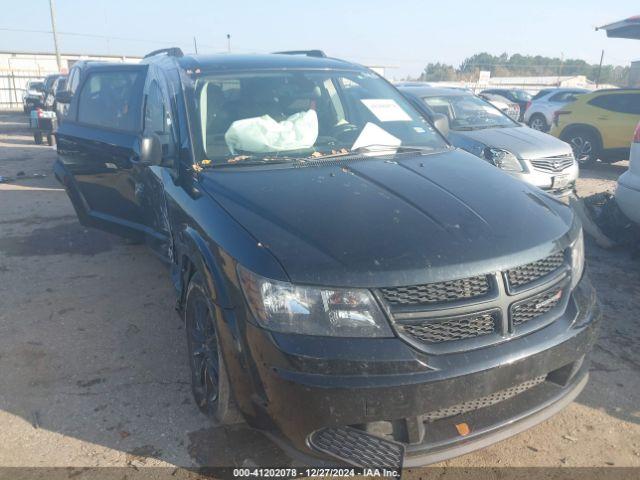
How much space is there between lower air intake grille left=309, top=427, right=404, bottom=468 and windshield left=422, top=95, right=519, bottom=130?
20.8ft

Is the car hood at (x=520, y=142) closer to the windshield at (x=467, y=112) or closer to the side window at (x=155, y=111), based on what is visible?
the windshield at (x=467, y=112)

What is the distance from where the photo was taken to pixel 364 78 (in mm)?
4066

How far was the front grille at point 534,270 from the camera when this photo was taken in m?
2.21

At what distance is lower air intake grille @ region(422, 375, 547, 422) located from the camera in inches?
84.7

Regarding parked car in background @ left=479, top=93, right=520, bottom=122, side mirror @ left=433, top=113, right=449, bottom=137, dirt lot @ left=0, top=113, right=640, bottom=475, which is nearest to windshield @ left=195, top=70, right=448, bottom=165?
side mirror @ left=433, top=113, right=449, bottom=137

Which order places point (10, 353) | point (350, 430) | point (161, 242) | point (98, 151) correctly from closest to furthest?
1. point (350, 430)
2. point (10, 353)
3. point (161, 242)
4. point (98, 151)

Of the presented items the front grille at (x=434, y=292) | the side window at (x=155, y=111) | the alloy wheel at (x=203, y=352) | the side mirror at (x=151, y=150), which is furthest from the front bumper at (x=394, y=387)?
the side window at (x=155, y=111)

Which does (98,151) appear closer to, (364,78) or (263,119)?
(263,119)

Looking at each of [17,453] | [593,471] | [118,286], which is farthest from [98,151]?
[593,471]

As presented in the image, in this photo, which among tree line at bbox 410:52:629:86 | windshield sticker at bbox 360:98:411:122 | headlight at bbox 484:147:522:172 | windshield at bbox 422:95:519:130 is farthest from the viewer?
tree line at bbox 410:52:629:86

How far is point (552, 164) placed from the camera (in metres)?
6.86

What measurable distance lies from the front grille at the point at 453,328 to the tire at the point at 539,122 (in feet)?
48.2

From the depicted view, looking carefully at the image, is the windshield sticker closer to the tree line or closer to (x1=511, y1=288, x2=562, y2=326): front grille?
(x1=511, y1=288, x2=562, y2=326): front grille

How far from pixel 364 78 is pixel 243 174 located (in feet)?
5.42
